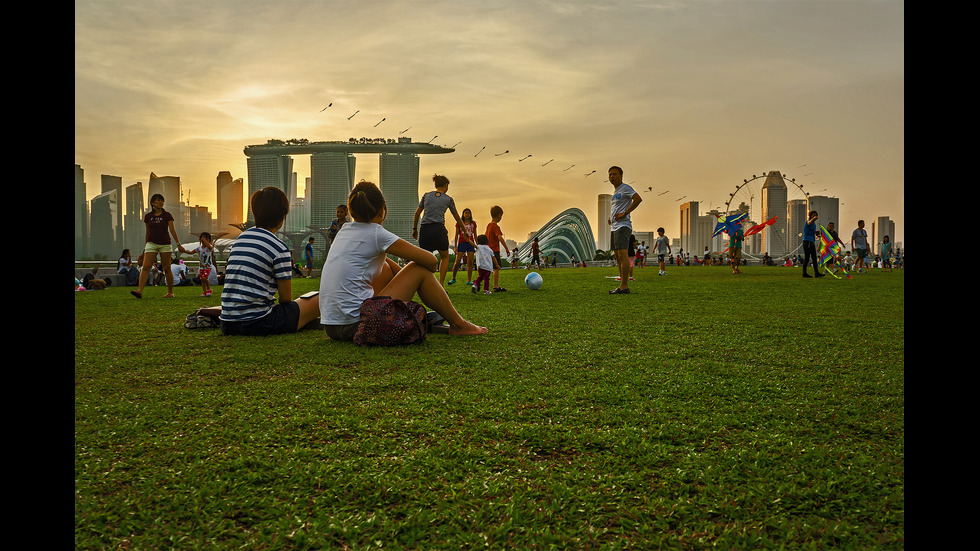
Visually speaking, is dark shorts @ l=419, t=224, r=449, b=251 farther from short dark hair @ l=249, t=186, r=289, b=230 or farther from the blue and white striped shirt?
the blue and white striped shirt

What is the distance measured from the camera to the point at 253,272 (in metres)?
4.88

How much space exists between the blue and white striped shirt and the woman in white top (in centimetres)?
49

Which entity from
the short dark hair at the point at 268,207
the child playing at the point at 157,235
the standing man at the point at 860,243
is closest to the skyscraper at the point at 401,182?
the standing man at the point at 860,243

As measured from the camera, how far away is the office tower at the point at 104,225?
103 meters

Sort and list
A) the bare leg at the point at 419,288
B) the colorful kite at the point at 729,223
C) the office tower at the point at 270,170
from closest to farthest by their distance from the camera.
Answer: the bare leg at the point at 419,288, the colorful kite at the point at 729,223, the office tower at the point at 270,170

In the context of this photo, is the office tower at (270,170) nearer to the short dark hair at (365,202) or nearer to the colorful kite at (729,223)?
the colorful kite at (729,223)

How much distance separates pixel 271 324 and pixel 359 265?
112 centimetres

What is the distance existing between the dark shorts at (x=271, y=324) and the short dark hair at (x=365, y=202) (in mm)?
1140

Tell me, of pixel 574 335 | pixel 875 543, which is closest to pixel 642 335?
pixel 574 335

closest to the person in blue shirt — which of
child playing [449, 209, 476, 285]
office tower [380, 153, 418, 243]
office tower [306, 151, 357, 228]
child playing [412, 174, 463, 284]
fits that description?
child playing [449, 209, 476, 285]
